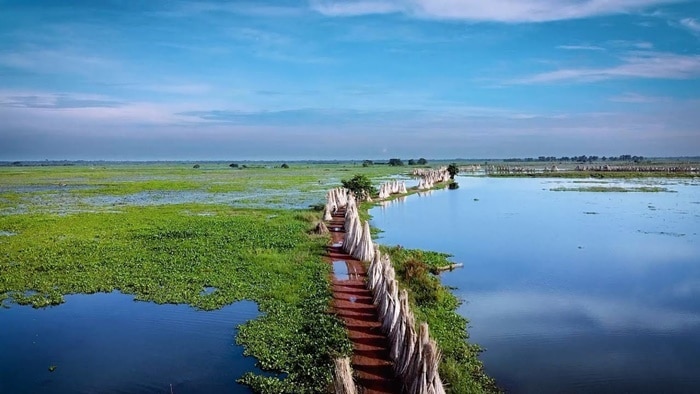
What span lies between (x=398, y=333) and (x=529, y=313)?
23.5 ft

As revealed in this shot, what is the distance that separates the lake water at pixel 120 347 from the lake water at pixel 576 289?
7360mm

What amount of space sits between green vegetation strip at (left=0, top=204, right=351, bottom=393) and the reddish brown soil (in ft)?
1.35

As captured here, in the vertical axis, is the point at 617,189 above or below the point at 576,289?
above

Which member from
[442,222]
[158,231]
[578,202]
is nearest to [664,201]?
[578,202]

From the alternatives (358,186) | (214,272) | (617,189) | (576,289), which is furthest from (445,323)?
(617,189)

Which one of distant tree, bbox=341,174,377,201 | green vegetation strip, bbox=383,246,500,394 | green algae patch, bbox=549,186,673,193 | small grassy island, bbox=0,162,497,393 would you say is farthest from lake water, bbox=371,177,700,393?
green algae patch, bbox=549,186,673,193

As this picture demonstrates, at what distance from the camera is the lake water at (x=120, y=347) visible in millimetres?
12328

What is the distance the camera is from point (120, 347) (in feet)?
47.8

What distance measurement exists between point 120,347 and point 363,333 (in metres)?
6.91

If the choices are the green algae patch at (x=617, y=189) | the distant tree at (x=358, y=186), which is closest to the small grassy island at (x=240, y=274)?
the distant tree at (x=358, y=186)

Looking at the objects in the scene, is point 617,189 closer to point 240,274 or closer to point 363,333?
point 240,274

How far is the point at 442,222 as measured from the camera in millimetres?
39094

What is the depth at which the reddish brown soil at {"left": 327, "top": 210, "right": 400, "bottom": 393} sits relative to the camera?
11644 millimetres

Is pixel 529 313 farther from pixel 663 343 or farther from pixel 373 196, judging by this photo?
pixel 373 196
